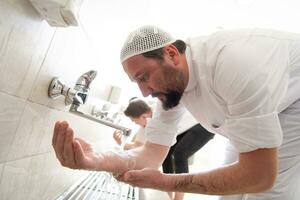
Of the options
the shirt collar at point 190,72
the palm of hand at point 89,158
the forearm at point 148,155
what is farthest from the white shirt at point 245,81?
the palm of hand at point 89,158

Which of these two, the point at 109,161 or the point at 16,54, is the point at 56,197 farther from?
the point at 16,54

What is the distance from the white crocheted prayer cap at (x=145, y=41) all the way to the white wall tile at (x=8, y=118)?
0.31 meters

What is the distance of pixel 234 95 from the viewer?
64 centimetres

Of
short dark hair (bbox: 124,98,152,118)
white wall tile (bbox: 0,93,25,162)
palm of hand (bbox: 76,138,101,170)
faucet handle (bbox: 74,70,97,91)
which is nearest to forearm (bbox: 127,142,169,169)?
palm of hand (bbox: 76,138,101,170)

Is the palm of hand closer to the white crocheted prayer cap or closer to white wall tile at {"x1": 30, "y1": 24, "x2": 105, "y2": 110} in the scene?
white wall tile at {"x1": 30, "y1": 24, "x2": 105, "y2": 110}

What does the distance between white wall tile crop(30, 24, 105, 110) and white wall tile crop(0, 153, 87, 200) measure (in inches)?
6.0

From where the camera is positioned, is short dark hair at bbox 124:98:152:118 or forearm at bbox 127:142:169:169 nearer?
forearm at bbox 127:142:169:169

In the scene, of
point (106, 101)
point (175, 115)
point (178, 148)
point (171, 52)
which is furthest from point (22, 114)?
point (178, 148)

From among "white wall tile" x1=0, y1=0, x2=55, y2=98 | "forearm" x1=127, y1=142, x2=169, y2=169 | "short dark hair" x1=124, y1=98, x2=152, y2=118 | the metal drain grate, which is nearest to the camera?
"white wall tile" x1=0, y1=0, x2=55, y2=98

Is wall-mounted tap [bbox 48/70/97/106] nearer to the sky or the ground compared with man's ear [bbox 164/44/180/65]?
nearer to the ground

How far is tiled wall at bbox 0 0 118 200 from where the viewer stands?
490 mm

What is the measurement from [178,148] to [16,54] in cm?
133

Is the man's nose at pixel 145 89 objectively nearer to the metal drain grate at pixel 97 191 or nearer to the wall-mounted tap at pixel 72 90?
the wall-mounted tap at pixel 72 90

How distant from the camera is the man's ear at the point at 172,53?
2.57 ft
